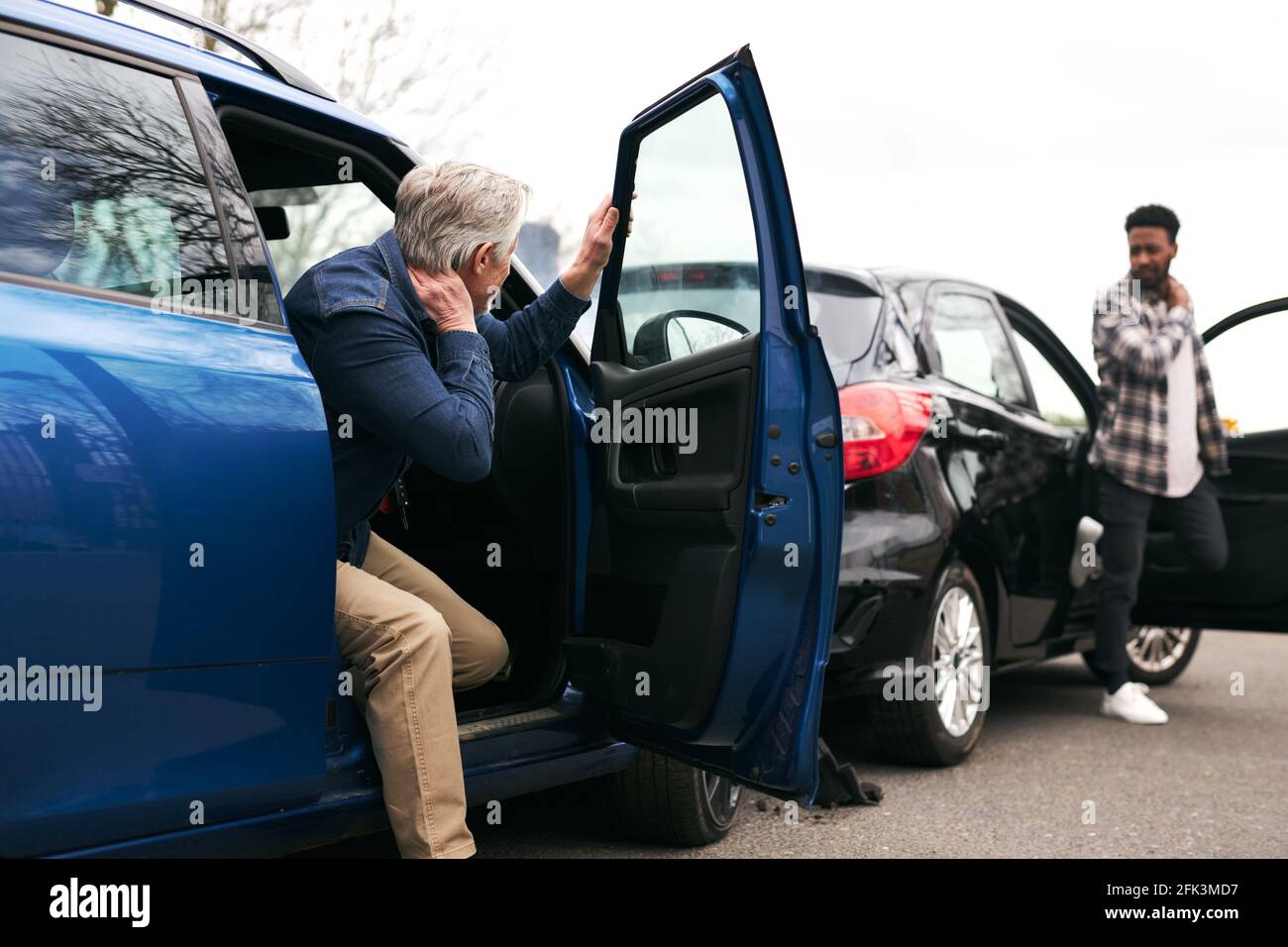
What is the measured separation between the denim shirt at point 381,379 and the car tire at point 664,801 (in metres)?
1.02

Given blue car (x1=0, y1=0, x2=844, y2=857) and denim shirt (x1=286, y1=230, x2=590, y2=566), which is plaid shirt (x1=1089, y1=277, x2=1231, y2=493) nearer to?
blue car (x1=0, y1=0, x2=844, y2=857)

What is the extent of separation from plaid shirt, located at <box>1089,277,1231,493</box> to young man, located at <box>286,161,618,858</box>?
3.20 m

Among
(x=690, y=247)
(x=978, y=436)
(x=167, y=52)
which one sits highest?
(x=167, y=52)

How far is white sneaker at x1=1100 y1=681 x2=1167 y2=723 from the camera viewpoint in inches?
210

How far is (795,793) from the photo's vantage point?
261 centimetres

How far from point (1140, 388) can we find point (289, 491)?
3.92 metres

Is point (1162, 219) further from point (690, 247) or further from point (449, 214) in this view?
point (449, 214)

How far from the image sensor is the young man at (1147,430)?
5078 mm

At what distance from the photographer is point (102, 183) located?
218 centimetres

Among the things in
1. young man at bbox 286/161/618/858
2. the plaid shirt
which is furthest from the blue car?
the plaid shirt

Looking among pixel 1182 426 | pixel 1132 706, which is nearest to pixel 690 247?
pixel 1182 426

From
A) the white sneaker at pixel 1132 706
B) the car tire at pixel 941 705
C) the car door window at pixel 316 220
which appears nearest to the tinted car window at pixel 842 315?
the car tire at pixel 941 705

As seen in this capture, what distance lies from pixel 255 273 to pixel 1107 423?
383 cm
